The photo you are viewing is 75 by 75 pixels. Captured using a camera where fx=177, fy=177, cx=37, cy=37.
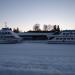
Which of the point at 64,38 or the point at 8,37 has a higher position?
the point at 8,37

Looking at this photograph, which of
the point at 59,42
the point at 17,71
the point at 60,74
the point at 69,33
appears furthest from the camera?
the point at 69,33

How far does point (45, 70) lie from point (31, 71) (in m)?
0.65

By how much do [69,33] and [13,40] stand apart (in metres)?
10.7

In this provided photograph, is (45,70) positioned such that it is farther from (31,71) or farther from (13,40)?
(13,40)

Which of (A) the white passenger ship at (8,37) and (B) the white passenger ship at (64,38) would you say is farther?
(A) the white passenger ship at (8,37)

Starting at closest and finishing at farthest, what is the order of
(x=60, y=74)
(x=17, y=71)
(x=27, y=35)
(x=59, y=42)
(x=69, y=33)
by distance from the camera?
(x=60, y=74) < (x=17, y=71) < (x=59, y=42) < (x=69, y=33) < (x=27, y=35)

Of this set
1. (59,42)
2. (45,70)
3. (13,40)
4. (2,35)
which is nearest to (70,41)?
(59,42)

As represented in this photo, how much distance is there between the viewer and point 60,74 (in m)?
7.32

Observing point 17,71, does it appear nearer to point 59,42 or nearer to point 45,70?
point 45,70

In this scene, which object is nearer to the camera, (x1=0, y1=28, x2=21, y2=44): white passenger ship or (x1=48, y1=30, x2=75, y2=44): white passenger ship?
(x1=48, y1=30, x2=75, y2=44): white passenger ship

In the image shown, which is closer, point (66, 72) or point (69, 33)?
point (66, 72)

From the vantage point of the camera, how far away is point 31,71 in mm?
7875

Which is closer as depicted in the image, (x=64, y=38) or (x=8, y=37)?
(x=64, y=38)

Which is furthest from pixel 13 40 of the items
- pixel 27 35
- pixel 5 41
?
pixel 27 35
